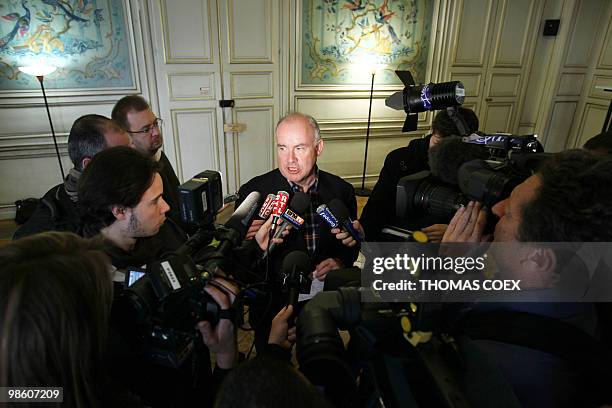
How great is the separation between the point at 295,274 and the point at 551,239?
578 mm

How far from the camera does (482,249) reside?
3.01ft

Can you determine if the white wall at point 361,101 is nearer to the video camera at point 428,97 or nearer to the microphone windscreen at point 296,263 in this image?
the video camera at point 428,97

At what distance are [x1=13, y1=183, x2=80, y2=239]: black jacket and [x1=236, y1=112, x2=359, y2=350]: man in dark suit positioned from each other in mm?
679

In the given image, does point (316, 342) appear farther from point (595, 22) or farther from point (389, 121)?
point (595, 22)

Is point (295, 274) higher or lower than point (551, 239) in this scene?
lower

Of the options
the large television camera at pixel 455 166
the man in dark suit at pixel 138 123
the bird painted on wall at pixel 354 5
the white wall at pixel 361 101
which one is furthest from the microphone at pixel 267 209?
the bird painted on wall at pixel 354 5

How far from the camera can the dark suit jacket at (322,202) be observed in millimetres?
1449

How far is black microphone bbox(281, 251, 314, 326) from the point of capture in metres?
0.91

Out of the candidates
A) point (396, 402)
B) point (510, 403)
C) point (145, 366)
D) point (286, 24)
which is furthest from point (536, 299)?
point (286, 24)

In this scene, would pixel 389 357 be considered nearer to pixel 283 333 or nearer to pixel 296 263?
pixel 283 333

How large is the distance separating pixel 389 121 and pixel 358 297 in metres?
3.97

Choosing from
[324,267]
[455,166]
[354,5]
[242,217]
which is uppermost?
[354,5]

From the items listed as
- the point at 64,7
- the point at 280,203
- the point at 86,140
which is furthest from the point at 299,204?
the point at 64,7

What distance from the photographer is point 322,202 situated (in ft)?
5.23
